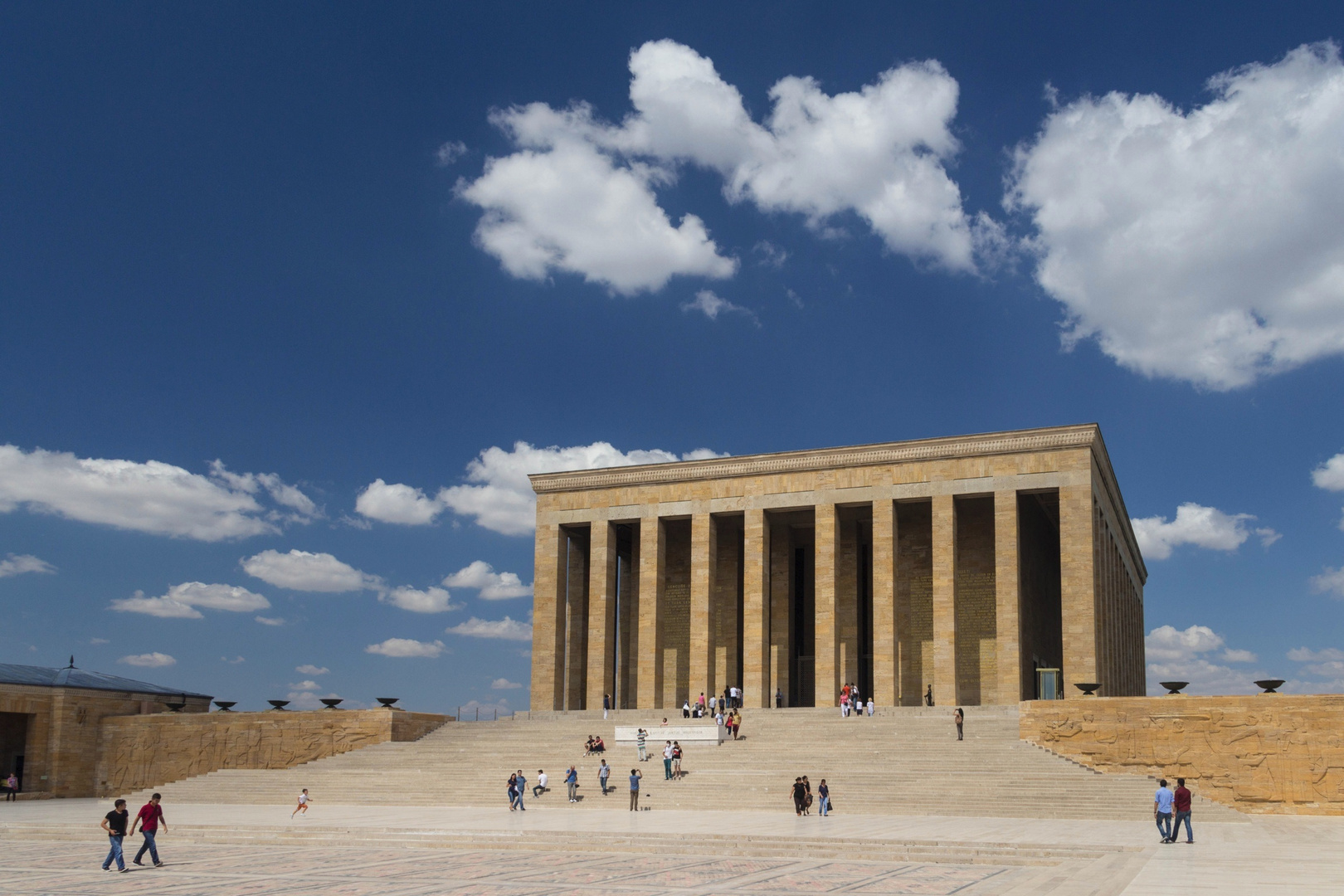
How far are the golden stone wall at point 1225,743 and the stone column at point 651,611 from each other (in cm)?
1541

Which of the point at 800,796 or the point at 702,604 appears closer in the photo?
the point at 800,796

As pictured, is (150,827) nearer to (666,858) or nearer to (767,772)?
(666,858)

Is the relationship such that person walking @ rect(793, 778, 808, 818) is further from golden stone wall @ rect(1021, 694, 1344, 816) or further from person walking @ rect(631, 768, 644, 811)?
golden stone wall @ rect(1021, 694, 1344, 816)

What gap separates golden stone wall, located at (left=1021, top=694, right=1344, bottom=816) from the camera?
2339 cm

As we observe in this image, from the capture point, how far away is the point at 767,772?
24.4 m

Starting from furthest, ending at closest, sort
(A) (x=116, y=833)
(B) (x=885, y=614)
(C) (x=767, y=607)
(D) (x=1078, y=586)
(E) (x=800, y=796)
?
(C) (x=767, y=607) → (B) (x=885, y=614) → (D) (x=1078, y=586) → (E) (x=800, y=796) → (A) (x=116, y=833)

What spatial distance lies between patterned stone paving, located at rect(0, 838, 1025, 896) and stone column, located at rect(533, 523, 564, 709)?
2250 centimetres

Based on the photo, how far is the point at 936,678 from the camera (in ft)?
113

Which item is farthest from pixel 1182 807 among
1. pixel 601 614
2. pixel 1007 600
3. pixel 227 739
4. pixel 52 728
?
pixel 52 728

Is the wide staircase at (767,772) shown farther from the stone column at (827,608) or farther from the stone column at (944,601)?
the stone column at (827,608)

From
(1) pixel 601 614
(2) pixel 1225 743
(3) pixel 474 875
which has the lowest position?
(3) pixel 474 875

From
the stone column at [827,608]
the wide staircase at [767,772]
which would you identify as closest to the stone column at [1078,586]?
the wide staircase at [767,772]

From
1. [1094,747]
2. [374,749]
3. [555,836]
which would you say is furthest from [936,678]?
[555,836]

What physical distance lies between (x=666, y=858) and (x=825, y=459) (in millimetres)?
22566
